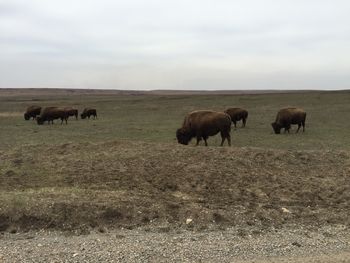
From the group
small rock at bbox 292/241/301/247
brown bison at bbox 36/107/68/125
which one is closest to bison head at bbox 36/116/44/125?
brown bison at bbox 36/107/68/125

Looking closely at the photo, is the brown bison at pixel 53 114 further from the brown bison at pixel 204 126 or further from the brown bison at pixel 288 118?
the brown bison at pixel 204 126

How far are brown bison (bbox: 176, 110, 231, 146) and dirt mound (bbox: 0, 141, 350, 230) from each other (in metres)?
6.16

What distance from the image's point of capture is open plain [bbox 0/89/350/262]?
7867 mm

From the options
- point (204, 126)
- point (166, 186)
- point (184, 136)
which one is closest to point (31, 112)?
point (184, 136)

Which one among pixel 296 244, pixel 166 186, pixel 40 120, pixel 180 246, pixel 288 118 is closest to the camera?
pixel 180 246

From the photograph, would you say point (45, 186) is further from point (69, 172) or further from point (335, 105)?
point (335, 105)

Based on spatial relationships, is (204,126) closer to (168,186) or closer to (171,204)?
(168,186)

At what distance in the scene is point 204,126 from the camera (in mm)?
22062

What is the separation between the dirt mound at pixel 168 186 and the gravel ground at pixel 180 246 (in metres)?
0.47

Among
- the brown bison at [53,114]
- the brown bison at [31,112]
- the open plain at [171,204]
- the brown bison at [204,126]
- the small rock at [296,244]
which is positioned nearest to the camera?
the open plain at [171,204]

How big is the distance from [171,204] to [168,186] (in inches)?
66.6

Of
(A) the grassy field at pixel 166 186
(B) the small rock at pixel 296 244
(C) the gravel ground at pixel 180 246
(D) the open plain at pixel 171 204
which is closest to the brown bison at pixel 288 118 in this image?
(A) the grassy field at pixel 166 186

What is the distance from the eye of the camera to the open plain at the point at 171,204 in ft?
25.8

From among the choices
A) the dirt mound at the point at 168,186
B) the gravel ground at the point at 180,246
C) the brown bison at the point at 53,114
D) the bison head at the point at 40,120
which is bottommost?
the bison head at the point at 40,120
